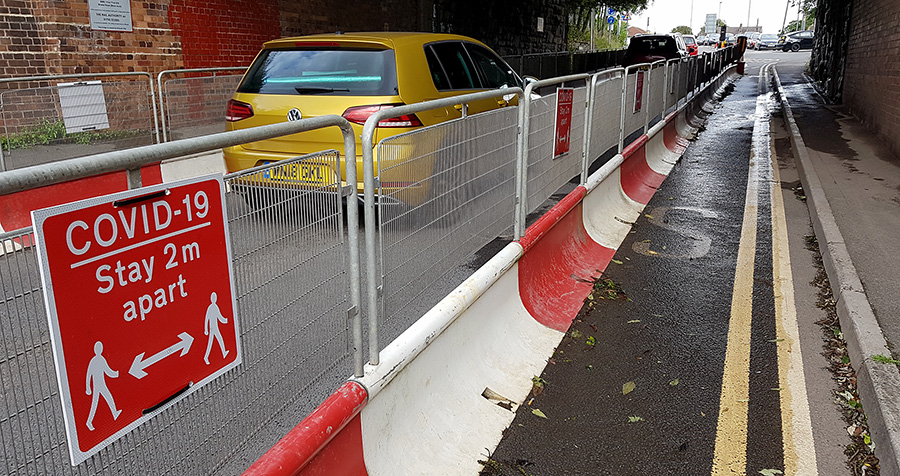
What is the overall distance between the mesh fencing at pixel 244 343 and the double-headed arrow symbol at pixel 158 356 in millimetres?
164

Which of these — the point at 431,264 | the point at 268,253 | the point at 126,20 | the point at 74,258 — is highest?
the point at 126,20

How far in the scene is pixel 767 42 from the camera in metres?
70.4

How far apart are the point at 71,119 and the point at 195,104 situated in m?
1.73

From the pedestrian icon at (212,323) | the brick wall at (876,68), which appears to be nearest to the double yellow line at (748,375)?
the pedestrian icon at (212,323)

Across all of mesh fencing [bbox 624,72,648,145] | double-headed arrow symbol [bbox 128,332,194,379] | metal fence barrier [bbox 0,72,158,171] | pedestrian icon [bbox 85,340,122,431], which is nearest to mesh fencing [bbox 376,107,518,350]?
double-headed arrow symbol [bbox 128,332,194,379]

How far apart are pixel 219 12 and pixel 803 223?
9691 mm

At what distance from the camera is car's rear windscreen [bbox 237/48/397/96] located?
593cm

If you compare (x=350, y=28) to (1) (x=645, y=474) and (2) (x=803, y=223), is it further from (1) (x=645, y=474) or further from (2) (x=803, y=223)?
(1) (x=645, y=474)

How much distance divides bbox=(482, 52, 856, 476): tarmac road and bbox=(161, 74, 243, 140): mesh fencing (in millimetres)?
5783

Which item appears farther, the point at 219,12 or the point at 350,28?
the point at 350,28

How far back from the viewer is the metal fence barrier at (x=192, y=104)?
28.3 ft

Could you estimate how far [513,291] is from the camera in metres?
4.43

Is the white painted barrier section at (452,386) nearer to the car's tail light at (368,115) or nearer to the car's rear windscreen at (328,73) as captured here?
the car's tail light at (368,115)

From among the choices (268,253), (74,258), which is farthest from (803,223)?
(74,258)
